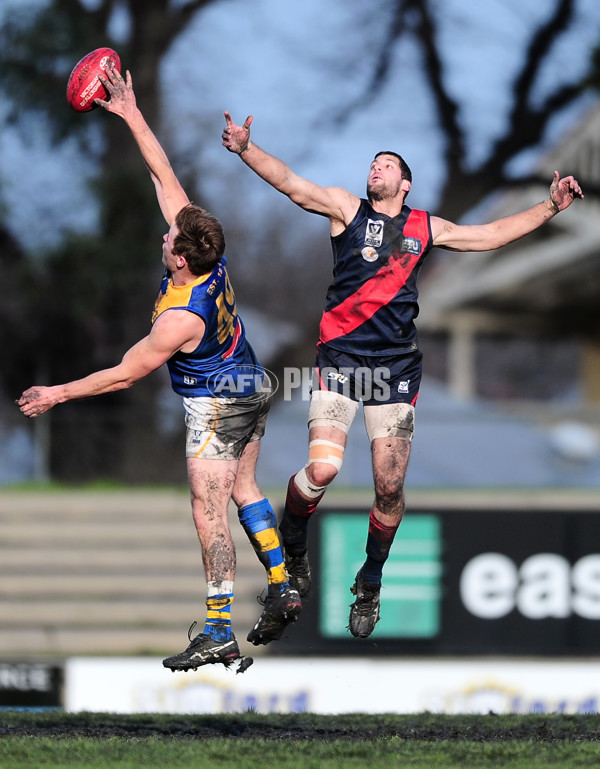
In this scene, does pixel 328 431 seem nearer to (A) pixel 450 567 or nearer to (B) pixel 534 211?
(B) pixel 534 211

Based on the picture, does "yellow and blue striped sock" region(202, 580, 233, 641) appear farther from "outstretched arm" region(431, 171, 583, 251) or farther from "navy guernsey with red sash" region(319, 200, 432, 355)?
"outstretched arm" region(431, 171, 583, 251)

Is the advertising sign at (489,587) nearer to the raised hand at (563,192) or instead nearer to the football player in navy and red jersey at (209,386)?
the football player in navy and red jersey at (209,386)

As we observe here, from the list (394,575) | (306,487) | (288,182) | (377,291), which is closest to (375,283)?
(377,291)

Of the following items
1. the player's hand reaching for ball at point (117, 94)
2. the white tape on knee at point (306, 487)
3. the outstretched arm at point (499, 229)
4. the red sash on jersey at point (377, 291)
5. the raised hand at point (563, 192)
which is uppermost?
the player's hand reaching for ball at point (117, 94)

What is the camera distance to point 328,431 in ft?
21.8

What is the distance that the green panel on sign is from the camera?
11297 mm

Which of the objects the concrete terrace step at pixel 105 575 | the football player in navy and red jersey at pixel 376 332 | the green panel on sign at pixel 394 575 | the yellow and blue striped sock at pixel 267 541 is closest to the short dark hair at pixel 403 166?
the football player in navy and red jersey at pixel 376 332

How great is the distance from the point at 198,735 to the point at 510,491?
760cm

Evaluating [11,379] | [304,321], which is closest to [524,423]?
[304,321]

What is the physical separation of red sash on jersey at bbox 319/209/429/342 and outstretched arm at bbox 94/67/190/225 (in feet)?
3.33

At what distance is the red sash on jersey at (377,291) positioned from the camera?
6.62 meters

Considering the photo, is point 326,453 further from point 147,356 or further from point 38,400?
point 38,400

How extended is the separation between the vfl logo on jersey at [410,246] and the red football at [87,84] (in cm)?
A: 184

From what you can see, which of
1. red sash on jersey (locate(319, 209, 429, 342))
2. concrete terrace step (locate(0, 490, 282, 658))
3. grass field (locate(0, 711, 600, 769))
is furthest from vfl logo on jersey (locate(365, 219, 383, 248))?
concrete terrace step (locate(0, 490, 282, 658))
